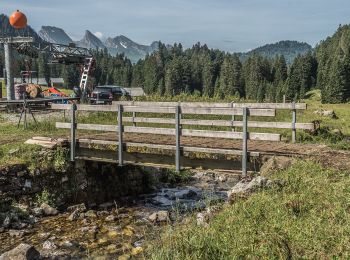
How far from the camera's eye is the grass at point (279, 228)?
6.58m

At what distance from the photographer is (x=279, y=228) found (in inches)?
289

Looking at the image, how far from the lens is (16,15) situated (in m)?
31.1

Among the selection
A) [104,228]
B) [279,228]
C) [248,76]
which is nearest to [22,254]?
[104,228]

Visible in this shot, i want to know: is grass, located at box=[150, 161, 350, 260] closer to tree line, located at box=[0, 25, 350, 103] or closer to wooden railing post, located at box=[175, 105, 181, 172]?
wooden railing post, located at box=[175, 105, 181, 172]

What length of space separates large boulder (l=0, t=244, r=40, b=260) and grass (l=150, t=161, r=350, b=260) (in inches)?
128

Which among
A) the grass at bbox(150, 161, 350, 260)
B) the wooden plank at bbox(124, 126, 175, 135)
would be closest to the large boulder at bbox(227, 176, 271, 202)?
the grass at bbox(150, 161, 350, 260)

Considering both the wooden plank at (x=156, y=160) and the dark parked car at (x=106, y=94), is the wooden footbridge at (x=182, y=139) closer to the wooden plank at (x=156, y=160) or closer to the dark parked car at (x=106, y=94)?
the wooden plank at (x=156, y=160)

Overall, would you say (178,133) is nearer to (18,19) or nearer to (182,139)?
(182,139)

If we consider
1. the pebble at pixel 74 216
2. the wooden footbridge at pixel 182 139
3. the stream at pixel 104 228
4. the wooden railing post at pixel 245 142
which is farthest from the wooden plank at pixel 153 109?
the pebble at pixel 74 216

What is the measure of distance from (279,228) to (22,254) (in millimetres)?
5481

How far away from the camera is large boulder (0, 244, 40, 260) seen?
8883 mm

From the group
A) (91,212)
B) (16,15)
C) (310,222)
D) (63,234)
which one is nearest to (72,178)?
(91,212)

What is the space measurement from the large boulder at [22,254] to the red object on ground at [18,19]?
2543 centimetres

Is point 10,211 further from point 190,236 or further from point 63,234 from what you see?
point 190,236
